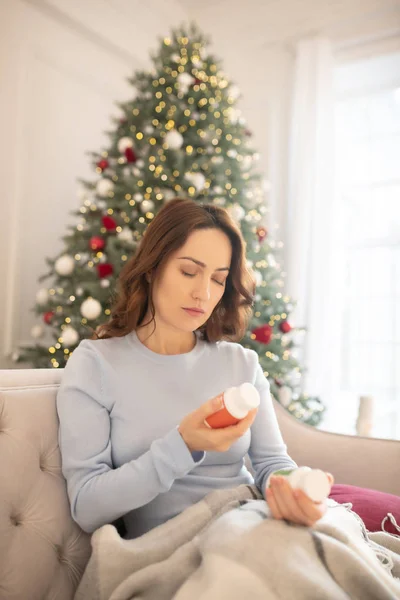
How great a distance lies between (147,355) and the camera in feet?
4.29

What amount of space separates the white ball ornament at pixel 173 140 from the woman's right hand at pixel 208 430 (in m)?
2.20

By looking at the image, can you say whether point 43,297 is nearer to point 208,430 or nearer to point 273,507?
point 208,430

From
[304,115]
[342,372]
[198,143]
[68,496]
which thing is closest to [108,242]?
[198,143]

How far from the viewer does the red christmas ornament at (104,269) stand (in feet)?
9.31

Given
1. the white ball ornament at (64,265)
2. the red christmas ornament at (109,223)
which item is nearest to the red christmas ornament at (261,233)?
the red christmas ornament at (109,223)

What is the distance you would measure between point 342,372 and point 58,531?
3.54 metres

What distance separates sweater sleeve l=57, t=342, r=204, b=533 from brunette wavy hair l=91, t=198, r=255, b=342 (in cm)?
19

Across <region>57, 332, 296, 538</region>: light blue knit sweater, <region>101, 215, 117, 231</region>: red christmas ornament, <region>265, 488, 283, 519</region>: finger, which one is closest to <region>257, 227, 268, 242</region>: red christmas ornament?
<region>101, 215, 117, 231</region>: red christmas ornament

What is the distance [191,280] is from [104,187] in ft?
6.22

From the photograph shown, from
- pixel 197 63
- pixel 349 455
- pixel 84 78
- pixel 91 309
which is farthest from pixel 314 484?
pixel 84 78

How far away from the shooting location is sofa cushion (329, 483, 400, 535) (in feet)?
4.71

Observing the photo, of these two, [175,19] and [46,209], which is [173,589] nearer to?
[46,209]

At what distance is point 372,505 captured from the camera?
149 cm

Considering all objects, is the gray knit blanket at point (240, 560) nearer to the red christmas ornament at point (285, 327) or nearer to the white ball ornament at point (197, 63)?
the red christmas ornament at point (285, 327)
